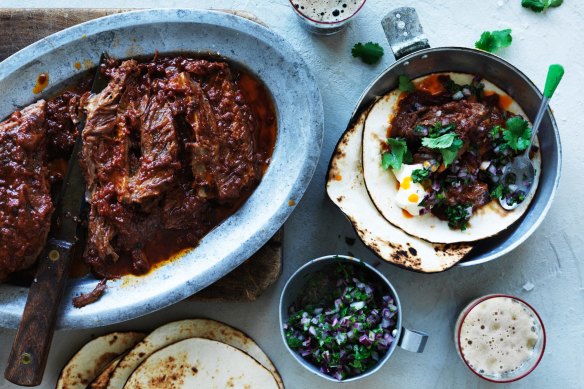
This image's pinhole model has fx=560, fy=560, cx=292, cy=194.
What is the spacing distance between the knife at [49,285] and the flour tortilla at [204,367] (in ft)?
2.46

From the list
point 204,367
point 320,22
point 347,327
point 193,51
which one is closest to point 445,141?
point 320,22

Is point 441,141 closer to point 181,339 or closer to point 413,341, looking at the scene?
point 413,341

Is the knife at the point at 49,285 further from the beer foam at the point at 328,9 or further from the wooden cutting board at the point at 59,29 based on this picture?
the beer foam at the point at 328,9

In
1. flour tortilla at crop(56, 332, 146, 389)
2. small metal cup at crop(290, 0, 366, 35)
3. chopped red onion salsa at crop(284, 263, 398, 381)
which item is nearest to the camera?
chopped red onion salsa at crop(284, 263, 398, 381)

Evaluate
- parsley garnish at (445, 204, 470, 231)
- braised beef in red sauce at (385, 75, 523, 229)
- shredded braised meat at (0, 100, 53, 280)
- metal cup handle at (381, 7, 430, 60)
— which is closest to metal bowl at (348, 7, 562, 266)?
metal cup handle at (381, 7, 430, 60)

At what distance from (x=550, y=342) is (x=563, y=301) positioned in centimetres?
32

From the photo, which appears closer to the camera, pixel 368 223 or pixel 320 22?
pixel 368 223

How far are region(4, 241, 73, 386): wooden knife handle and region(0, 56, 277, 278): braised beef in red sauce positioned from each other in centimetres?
18

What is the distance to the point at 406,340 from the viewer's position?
11.8ft

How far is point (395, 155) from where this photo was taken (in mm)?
3701

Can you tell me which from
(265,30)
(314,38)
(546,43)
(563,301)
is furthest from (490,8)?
(563,301)

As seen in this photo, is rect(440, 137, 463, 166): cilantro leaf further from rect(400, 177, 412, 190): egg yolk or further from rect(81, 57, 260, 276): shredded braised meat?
rect(81, 57, 260, 276): shredded braised meat

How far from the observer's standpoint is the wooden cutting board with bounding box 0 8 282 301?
3.93 metres

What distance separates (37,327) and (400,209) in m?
2.45
